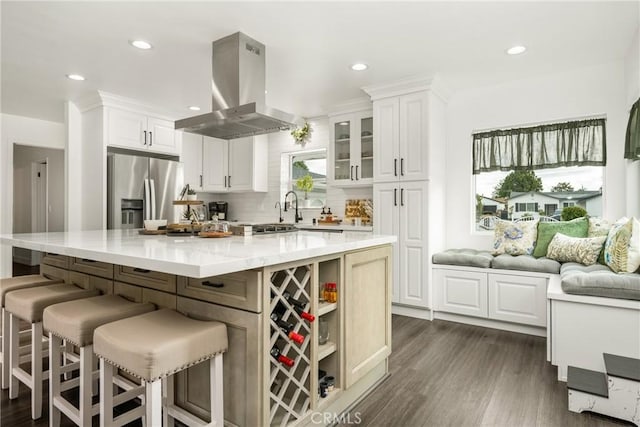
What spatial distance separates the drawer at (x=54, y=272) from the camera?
2527 millimetres

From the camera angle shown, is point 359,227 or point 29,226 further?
point 29,226

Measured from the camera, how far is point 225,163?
19.0 ft

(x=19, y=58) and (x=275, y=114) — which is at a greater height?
(x=19, y=58)

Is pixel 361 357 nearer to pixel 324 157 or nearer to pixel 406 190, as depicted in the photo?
pixel 406 190

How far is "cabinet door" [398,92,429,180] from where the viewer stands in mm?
3818

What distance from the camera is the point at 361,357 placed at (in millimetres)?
2176

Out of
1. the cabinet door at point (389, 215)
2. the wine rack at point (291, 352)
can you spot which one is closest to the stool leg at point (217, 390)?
the wine rack at point (291, 352)

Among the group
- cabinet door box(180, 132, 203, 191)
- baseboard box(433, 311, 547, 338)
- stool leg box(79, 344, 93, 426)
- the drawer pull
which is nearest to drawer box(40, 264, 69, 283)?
stool leg box(79, 344, 93, 426)

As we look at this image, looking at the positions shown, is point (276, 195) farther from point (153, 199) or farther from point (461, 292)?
point (461, 292)

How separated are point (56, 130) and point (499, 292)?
662 centimetres

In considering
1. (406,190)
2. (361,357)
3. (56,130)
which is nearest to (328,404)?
(361,357)

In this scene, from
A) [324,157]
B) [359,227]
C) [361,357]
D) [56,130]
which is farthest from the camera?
[56,130]

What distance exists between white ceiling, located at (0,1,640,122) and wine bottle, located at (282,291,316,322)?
197 cm

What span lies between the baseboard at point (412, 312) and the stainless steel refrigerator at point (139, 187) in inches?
130
